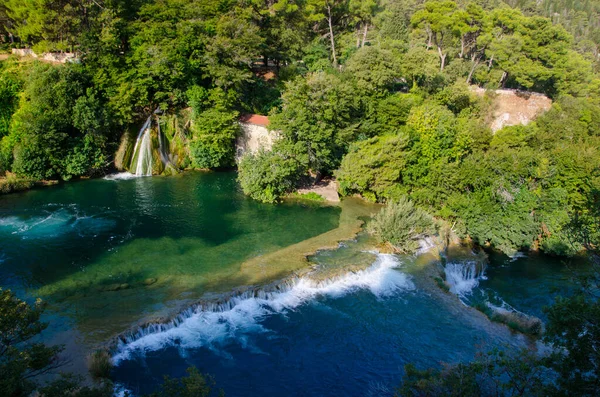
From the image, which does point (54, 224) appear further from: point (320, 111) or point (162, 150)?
point (320, 111)

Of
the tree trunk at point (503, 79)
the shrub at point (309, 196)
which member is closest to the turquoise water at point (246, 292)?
the shrub at point (309, 196)

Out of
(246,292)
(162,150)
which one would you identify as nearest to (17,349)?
(246,292)

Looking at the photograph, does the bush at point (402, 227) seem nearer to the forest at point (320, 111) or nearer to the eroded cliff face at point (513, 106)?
the forest at point (320, 111)

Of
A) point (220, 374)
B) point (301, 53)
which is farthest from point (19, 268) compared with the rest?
point (301, 53)

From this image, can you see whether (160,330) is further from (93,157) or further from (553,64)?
(553,64)

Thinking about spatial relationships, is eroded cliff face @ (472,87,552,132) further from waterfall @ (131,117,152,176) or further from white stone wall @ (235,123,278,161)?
waterfall @ (131,117,152,176)

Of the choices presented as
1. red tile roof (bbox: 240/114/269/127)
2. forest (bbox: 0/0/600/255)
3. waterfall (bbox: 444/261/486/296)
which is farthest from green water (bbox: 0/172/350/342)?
waterfall (bbox: 444/261/486/296)

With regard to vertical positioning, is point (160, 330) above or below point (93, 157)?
below
